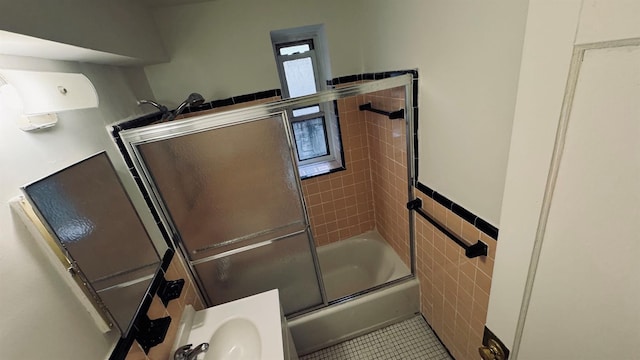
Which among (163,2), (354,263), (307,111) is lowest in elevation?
(354,263)

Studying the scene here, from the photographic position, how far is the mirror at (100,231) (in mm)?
636

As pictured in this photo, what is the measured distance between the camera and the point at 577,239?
40cm

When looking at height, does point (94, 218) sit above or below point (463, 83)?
below

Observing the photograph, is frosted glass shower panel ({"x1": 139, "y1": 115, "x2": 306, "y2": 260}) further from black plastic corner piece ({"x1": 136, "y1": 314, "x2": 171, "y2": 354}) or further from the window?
the window

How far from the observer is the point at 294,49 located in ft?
6.51

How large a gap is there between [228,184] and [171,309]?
0.60 metres

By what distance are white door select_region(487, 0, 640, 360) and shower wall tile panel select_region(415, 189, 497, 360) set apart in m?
0.56

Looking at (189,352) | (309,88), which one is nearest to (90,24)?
(189,352)

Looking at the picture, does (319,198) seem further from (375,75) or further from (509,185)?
(509,185)

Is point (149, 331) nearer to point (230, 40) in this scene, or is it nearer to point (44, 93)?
point (44, 93)

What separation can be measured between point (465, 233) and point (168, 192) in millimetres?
1381

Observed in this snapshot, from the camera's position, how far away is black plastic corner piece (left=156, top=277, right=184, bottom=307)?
1.06 m

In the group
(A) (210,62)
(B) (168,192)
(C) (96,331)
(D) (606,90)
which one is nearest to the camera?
(D) (606,90)

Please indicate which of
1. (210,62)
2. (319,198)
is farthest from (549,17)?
(319,198)
